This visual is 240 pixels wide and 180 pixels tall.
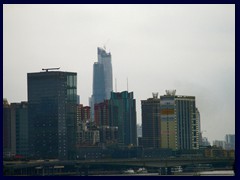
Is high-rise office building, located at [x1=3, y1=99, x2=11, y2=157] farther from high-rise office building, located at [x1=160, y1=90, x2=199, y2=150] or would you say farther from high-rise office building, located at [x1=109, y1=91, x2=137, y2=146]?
high-rise office building, located at [x1=160, y1=90, x2=199, y2=150]

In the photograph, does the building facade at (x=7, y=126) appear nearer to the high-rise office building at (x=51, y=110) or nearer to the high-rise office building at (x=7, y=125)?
the high-rise office building at (x=7, y=125)

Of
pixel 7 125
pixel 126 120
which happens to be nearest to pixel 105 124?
pixel 126 120

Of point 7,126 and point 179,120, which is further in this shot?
point 179,120

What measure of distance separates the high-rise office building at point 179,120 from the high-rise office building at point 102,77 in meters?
35.7

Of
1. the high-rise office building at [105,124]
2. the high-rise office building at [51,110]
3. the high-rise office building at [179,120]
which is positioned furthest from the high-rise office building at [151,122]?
the high-rise office building at [51,110]

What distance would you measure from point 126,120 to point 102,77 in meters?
39.2

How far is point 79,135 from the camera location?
6944 centimetres

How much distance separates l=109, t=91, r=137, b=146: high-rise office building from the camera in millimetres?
73812

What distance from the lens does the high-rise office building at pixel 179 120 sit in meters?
70.8

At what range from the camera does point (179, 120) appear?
7200cm

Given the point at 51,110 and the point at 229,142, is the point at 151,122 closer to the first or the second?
the point at 229,142

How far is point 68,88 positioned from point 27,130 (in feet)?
17.8

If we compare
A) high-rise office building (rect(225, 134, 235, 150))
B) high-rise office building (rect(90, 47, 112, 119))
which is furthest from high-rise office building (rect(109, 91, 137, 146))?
high-rise office building (rect(90, 47, 112, 119))

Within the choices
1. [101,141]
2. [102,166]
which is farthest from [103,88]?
[102,166]
